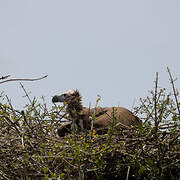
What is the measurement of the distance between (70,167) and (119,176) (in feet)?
2.21

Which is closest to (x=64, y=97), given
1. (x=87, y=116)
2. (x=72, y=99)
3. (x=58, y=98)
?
(x=58, y=98)

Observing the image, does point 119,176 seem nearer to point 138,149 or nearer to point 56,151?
point 138,149

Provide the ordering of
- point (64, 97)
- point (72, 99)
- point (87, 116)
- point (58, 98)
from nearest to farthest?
1. point (87, 116)
2. point (72, 99)
3. point (64, 97)
4. point (58, 98)

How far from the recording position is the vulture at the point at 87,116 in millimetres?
5093

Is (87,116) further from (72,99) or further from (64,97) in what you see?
(64,97)

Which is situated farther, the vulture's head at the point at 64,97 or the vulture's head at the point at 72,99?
the vulture's head at the point at 64,97

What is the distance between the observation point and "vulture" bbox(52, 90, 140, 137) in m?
5.09

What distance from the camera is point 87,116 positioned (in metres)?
5.91

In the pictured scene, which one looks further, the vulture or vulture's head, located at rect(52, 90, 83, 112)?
vulture's head, located at rect(52, 90, 83, 112)

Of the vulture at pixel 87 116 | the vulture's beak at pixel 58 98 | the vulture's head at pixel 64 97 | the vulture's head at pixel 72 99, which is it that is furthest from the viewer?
the vulture's beak at pixel 58 98

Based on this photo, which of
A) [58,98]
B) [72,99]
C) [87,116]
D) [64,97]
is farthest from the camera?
[58,98]

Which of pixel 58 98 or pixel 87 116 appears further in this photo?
pixel 58 98

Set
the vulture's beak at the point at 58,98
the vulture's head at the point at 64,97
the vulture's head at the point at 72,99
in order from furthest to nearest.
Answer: the vulture's beak at the point at 58,98
the vulture's head at the point at 64,97
the vulture's head at the point at 72,99

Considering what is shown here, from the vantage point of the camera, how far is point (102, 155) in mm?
3252
